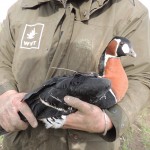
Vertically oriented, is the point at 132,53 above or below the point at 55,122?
above

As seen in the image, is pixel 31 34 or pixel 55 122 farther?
pixel 31 34

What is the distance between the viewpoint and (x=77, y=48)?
323 centimetres

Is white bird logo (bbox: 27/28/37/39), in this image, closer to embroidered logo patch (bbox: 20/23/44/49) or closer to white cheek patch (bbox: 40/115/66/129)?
embroidered logo patch (bbox: 20/23/44/49)

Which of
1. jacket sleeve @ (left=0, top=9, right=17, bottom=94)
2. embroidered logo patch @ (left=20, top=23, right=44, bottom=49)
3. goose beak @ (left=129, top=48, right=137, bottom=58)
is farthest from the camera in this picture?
jacket sleeve @ (left=0, top=9, right=17, bottom=94)

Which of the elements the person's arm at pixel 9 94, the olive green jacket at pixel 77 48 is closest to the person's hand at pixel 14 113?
the person's arm at pixel 9 94

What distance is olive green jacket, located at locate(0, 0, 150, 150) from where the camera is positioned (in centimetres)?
322

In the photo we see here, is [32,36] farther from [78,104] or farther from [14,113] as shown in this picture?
[78,104]

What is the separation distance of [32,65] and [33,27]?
0.31 metres

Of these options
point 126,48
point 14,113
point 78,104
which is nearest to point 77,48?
point 126,48

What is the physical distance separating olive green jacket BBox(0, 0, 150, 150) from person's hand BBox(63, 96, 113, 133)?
192 mm

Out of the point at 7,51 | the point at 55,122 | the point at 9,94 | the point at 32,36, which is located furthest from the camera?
the point at 7,51

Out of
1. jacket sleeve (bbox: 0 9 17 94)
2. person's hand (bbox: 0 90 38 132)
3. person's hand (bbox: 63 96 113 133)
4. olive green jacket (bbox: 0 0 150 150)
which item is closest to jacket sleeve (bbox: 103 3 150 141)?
olive green jacket (bbox: 0 0 150 150)

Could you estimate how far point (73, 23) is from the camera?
129 inches

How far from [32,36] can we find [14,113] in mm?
656
